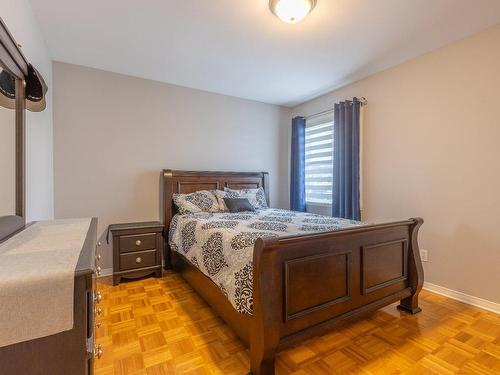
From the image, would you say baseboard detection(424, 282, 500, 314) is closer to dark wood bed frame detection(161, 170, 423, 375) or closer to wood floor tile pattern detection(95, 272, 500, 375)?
wood floor tile pattern detection(95, 272, 500, 375)

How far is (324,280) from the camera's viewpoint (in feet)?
5.43

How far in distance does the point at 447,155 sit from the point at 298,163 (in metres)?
1.97

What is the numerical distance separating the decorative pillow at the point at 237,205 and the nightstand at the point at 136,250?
2.78 ft

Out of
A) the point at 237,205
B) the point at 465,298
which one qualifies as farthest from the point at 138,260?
the point at 465,298

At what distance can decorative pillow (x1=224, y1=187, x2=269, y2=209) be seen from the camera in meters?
3.51

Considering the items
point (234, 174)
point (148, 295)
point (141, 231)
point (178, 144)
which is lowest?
point (148, 295)

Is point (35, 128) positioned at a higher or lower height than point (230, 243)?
higher

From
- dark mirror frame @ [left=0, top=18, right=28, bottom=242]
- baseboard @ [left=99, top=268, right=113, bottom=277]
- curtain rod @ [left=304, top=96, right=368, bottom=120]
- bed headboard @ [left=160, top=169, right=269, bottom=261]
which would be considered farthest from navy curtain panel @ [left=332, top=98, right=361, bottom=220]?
dark mirror frame @ [left=0, top=18, right=28, bottom=242]

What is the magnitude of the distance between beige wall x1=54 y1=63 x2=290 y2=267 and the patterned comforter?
83 cm

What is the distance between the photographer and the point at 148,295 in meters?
2.54

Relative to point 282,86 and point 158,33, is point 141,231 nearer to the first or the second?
point 158,33

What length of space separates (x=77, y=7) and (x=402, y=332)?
11.4 ft

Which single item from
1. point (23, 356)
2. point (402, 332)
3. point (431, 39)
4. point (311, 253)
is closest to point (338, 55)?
point (431, 39)

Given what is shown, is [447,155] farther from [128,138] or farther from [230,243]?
[128,138]
